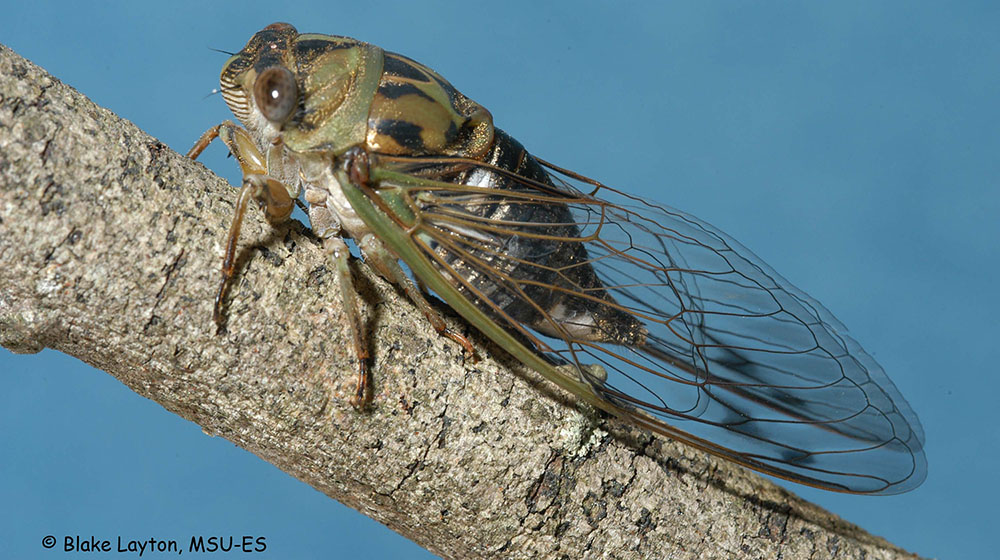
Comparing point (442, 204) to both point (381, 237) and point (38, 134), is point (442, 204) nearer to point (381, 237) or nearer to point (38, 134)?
point (381, 237)

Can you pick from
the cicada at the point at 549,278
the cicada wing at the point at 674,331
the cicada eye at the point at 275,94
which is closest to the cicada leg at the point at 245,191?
the cicada at the point at 549,278

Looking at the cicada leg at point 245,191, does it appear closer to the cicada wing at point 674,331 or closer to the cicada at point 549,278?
the cicada at point 549,278

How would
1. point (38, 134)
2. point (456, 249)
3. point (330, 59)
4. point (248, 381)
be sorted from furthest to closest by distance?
point (330, 59)
point (456, 249)
point (248, 381)
point (38, 134)

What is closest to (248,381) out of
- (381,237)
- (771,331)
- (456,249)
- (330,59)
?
(381,237)

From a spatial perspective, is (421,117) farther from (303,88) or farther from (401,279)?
(401,279)

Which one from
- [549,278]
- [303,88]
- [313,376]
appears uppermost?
[303,88]

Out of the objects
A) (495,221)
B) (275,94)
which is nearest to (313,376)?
(495,221)

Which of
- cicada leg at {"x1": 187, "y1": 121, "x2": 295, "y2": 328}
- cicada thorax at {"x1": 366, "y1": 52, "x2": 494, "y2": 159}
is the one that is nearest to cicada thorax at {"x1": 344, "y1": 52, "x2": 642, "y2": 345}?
cicada thorax at {"x1": 366, "y1": 52, "x2": 494, "y2": 159}
